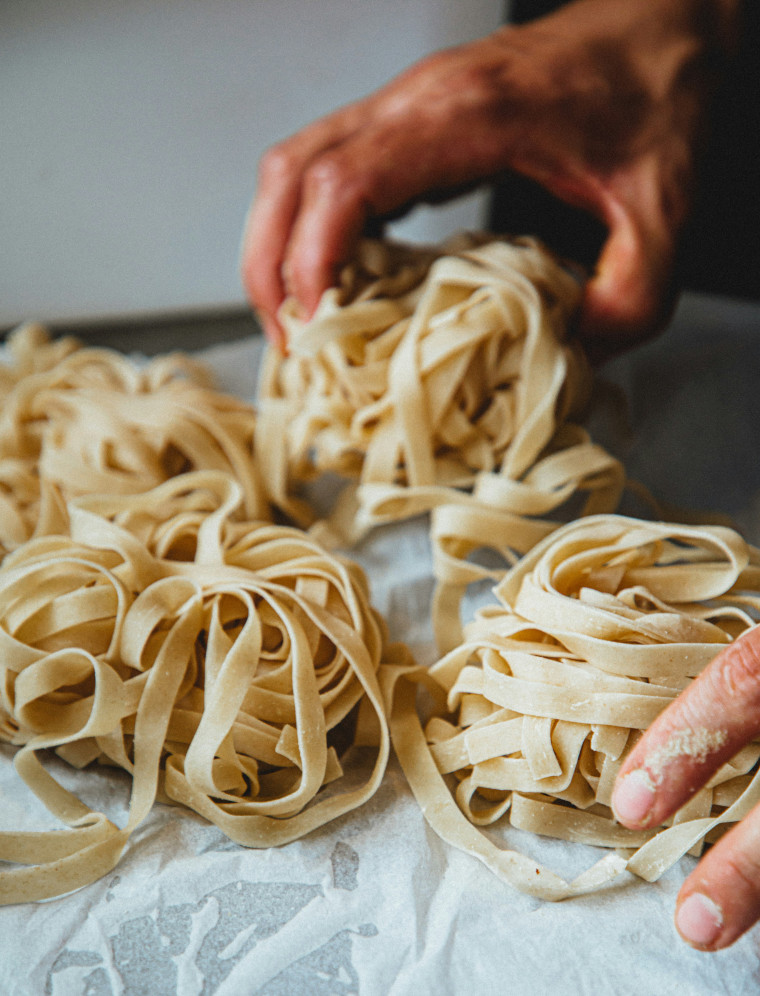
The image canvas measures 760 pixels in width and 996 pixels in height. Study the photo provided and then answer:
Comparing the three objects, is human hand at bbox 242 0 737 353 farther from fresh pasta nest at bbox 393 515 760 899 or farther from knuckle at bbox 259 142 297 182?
fresh pasta nest at bbox 393 515 760 899

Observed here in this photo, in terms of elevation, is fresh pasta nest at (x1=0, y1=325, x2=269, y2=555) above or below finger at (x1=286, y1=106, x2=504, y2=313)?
below

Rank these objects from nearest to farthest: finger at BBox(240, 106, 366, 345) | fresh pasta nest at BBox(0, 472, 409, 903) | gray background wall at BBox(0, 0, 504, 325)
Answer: fresh pasta nest at BBox(0, 472, 409, 903), finger at BBox(240, 106, 366, 345), gray background wall at BBox(0, 0, 504, 325)

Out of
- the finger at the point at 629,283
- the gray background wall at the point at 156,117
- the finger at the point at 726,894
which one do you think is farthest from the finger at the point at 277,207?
the finger at the point at 726,894

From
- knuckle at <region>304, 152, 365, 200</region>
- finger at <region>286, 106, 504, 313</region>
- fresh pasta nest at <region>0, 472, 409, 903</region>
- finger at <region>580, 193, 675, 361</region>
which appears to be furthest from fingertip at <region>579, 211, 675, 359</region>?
fresh pasta nest at <region>0, 472, 409, 903</region>

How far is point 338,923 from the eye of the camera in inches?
19.2

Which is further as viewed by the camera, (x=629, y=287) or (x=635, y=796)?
(x=629, y=287)

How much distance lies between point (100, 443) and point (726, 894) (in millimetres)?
683

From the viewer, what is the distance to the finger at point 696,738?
0.45 metres

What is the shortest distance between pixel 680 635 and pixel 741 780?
3.9 inches

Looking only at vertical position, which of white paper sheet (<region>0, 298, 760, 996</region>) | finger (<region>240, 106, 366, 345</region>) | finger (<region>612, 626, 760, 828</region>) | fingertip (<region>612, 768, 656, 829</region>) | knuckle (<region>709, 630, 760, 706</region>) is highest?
finger (<region>240, 106, 366, 345</region>)

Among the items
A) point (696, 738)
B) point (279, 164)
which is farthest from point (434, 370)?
point (696, 738)

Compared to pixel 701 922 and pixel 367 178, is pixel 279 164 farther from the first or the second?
pixel 701 922

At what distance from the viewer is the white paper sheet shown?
46cm

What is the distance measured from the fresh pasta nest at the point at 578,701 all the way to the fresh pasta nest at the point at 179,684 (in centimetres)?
6
